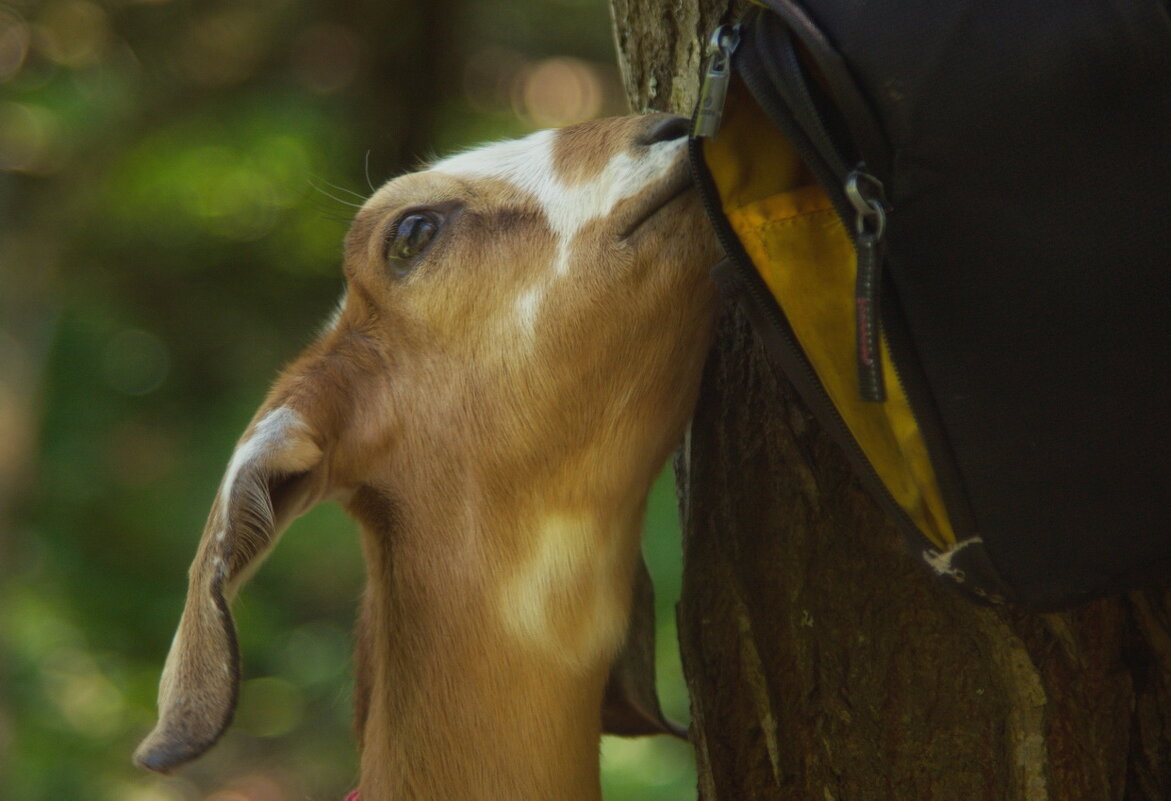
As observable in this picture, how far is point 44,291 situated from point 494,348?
12.9ft

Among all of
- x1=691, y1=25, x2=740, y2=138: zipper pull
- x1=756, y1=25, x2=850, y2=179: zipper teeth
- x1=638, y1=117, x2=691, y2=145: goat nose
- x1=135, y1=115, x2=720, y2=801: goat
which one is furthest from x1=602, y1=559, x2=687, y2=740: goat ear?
x1=756, y1=25, x2=850, y2=179: zipper teeth

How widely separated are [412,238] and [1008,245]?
1.17m

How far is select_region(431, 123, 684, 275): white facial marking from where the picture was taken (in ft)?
6.88

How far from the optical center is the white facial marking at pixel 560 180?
6.88 ft

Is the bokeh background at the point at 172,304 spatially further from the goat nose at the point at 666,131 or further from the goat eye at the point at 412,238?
the goat nose at the point at 666,131

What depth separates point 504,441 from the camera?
7.22 ft

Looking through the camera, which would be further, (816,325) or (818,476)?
(818,476)

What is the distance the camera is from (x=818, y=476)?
2.19 m

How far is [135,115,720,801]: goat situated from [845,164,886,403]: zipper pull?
1.77 ft

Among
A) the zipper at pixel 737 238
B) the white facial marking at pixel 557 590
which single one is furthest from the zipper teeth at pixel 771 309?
the white facial marking at pixel 557 590

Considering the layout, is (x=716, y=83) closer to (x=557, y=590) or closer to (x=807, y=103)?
(x=807, y=103)

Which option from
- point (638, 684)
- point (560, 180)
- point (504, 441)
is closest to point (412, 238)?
point (560, 180)

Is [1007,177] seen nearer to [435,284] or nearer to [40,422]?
[435,284]

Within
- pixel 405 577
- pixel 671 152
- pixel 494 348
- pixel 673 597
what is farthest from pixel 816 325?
pixel 673 597
